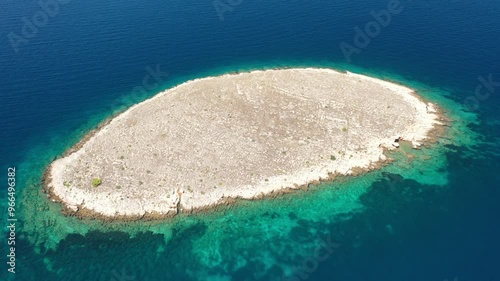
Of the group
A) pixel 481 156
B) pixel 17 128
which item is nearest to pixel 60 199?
pixel 17 128

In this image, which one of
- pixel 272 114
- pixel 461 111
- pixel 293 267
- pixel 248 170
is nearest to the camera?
pixel 293 267

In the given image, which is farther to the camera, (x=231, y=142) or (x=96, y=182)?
(x=231, y=142)

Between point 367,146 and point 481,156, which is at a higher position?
point 367,146

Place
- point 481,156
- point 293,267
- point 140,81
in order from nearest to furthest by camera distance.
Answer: point 293,267
point 481,156
point 140,81

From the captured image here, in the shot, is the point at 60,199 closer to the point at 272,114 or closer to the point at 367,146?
the point at 272,114

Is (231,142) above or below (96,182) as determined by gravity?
below

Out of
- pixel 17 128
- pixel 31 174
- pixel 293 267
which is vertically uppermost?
pixel 17 128

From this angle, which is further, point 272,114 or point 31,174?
point 272,114
